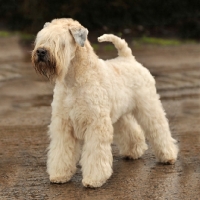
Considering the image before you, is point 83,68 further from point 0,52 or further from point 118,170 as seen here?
point 0,52

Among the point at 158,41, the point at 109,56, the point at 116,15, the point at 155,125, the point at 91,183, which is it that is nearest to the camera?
the point at 91,183

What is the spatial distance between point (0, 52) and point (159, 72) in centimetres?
507

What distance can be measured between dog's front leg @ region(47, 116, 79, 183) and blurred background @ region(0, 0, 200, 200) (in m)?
0.11

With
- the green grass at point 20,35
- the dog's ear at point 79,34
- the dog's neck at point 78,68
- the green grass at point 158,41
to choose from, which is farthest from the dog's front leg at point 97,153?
the green grass at point 20,35

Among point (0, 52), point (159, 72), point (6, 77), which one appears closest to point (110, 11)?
point (0, 52)

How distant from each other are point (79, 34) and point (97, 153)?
3.78 ft

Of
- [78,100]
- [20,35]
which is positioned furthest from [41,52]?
[20,35]

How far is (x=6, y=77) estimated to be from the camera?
12.5 meters

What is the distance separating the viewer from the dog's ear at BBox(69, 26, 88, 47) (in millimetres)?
5367

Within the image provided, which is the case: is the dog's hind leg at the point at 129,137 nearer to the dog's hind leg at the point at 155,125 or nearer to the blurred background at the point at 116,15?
the dog's hind leg at the point at 155,125

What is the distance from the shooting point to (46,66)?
526 centimetres

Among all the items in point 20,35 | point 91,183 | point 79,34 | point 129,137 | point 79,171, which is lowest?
point 20,35

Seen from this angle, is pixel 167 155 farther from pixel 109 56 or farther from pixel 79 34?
pixel 109 56

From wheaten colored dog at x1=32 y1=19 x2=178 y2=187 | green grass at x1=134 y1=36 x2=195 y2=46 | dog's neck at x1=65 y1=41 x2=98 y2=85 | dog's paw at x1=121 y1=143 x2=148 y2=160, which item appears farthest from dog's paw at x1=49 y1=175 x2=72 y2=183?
green grass at x1=134 y1=36 x2=195 y2=46
